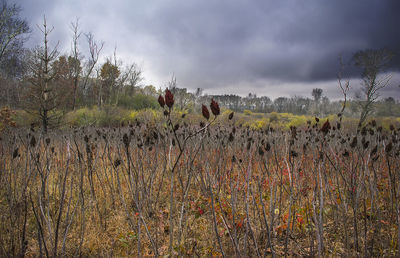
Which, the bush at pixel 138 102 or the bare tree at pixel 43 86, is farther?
the bush at pixel 138 102

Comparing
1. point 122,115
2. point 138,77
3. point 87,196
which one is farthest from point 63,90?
point 138,77

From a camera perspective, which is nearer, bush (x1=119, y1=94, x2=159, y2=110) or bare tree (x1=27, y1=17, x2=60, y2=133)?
bare tree (x1=27, y1=17, x2=60, y2=133)

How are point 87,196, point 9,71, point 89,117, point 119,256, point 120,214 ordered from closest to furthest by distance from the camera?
point 119,256, point 120,214, point 87,196, point 89,117, point 9,71

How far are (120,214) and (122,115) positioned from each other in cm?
1377

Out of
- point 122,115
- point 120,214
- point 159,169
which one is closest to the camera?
point 120,214

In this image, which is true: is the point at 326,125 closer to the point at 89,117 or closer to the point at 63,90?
the point at 63,90

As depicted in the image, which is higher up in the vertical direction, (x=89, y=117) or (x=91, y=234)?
(x=89, y=117)

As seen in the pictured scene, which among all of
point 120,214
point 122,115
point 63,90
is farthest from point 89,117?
point 120,214

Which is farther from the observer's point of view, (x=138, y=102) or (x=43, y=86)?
(x=138, y=102)

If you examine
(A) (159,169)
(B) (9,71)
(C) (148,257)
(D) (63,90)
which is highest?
(B) (9,71)

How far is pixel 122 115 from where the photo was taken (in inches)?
617

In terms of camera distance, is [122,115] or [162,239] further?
[122,115]

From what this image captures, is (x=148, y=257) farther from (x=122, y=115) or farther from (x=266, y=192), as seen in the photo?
(x=122, y=115)

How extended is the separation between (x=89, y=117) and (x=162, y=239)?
41.7ft
